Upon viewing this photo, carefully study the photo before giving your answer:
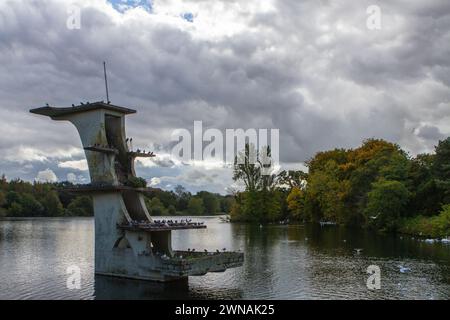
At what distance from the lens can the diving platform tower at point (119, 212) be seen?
32969 millimetres

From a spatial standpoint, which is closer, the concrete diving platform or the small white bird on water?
the concrete diving platform

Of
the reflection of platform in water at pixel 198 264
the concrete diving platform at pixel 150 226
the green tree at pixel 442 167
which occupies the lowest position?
the reflection of platform in water at pixel 198 264

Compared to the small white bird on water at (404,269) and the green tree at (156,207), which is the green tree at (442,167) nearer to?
the small white bird on water at (404,269)

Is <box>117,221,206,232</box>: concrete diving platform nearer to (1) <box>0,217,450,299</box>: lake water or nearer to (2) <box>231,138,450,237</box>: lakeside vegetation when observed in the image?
(1) <box>0,217,450,299</box>: lake water

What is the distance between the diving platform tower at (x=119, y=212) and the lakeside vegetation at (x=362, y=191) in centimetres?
4096

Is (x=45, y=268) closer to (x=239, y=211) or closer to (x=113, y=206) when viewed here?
(x=113, y=206)

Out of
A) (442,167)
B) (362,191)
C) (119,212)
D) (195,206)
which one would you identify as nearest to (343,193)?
(362,191)

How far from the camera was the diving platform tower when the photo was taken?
108 ft

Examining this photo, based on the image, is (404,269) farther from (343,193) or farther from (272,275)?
(343,193)

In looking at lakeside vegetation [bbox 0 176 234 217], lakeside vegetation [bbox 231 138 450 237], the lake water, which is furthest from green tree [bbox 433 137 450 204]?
lakeside vegetation [bbox 0 176 234 217]

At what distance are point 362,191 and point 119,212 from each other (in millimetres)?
58823

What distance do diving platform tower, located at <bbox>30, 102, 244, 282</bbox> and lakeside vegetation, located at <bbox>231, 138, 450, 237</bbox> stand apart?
1613 inches

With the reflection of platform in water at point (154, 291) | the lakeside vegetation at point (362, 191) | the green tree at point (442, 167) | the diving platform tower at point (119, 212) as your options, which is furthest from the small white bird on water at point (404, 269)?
the green tree at point (442, 167)
